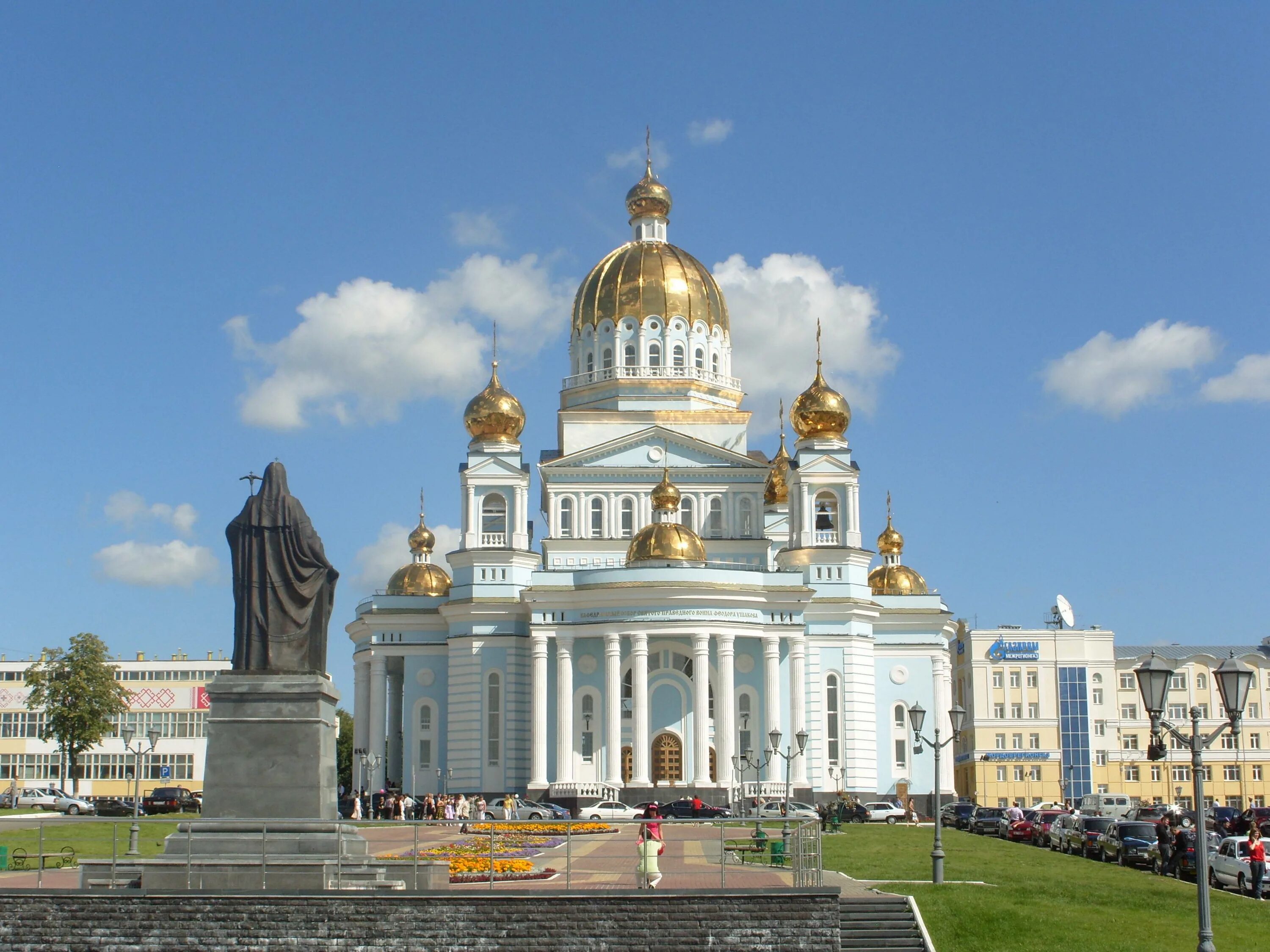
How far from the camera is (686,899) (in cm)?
2427

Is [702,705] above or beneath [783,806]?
above

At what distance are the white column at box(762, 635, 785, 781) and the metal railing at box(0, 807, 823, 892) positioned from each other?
872 inches

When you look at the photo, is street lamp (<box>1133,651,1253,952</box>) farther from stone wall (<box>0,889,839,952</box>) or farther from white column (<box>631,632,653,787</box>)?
white column (<box>631,632,653,787</box>)

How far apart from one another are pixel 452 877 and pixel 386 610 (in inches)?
1790

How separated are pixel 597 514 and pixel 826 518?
960 cm

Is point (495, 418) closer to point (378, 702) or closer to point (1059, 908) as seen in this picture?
point (378, 702)

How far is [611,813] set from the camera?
5691cm

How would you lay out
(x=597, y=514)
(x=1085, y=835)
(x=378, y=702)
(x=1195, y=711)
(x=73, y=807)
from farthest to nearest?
(x=378, y=702), (x=597, y=514), (x=73, y=807), (x=1085, y=835), (x=1195, y=711)

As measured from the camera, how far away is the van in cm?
5906

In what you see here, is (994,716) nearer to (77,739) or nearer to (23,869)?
A: (77,739)

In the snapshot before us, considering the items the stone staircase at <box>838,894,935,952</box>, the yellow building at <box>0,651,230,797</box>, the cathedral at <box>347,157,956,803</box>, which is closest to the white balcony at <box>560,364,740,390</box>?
the cathedral at <box>347,157,956,803</box>

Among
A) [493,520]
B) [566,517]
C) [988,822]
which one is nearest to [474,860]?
[988,822]

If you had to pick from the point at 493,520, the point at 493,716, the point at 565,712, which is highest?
the point at 493,520

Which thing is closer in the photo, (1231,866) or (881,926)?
(881,926)
